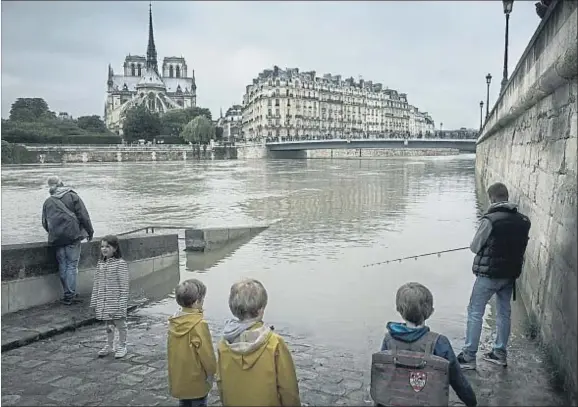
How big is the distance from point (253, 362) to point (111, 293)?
2912mm

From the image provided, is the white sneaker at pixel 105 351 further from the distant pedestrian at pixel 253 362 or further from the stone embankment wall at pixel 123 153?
the stone embankment wall at pixel 123 153

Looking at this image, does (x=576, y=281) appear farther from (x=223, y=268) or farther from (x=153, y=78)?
(x=153, y=78)

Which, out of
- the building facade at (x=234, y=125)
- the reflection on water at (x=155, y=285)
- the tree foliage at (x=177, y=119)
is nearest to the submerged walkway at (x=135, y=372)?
the reflection on water at (x=155, y=285)

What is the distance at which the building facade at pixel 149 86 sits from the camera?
146 metres

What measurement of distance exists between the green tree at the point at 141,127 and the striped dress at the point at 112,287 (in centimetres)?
11057

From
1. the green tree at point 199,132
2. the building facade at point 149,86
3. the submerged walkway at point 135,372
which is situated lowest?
the submerged walkway at point 135,372

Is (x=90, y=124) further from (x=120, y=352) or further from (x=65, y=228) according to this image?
(x=120, y=352)

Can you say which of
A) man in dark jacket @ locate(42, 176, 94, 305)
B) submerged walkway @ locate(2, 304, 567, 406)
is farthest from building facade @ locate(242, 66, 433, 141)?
submerged walkway @ locate(2, 304, 567, 406)

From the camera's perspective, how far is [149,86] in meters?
146

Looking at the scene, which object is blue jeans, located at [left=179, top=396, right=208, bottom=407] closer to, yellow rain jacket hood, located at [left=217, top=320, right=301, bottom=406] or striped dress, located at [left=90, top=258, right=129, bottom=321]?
yellow rain jacket hood, located at [left=217, top=320, right=301, bottom=406]

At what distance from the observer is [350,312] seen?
8.41 m

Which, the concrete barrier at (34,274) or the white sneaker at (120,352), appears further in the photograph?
the concrete barrier at (34,274)

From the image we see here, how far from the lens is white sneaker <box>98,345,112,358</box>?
5.65 m

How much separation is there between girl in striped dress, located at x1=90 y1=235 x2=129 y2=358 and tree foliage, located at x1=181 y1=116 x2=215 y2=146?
10156cm
